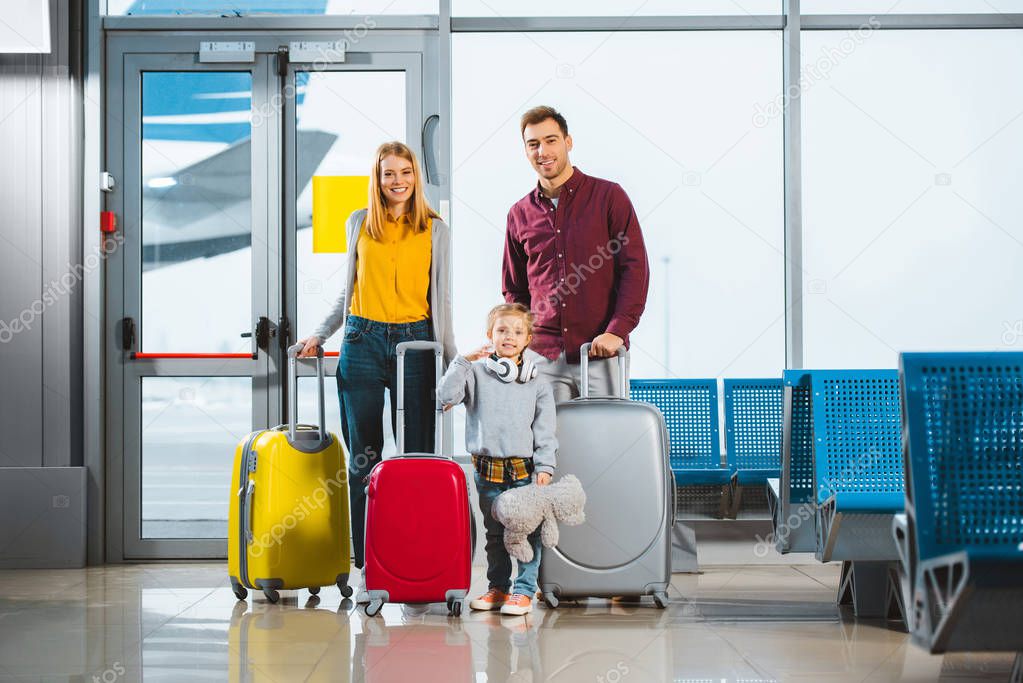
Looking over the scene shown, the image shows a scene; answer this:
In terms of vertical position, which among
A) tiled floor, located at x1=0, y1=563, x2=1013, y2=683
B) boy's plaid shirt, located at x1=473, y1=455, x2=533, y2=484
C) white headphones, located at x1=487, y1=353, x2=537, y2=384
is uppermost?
white headphones, located at x1=487, y1=353, x2=537, y2=384

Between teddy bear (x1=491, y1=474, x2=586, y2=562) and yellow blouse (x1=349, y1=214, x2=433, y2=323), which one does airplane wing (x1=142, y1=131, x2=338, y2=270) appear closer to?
yellow blouse (x1=349, y1=214, x2=433, y2=323)

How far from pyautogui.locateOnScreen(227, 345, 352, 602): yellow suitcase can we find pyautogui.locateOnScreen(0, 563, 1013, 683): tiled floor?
0.11m

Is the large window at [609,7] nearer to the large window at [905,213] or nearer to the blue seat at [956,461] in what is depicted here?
Result: the large window at [905,213]

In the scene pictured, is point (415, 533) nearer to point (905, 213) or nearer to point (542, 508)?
point (542, 508)

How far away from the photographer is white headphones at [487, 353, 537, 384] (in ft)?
11.5

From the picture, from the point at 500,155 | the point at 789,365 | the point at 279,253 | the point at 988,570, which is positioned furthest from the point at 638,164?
the point at 988,570

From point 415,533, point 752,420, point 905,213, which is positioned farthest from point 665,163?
point 415,533

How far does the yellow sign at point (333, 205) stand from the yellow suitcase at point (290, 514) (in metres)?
1.25

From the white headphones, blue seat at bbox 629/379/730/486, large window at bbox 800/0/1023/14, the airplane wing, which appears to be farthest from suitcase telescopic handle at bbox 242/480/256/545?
large window at bbox 800/0/1023/14

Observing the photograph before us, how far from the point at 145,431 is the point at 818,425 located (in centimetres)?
314

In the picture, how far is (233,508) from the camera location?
12.6 ft

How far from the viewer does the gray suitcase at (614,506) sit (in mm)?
3520

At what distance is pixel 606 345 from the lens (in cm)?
362

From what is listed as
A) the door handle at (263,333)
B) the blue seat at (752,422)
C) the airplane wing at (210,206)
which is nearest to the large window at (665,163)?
the blue seat at (752,422)
